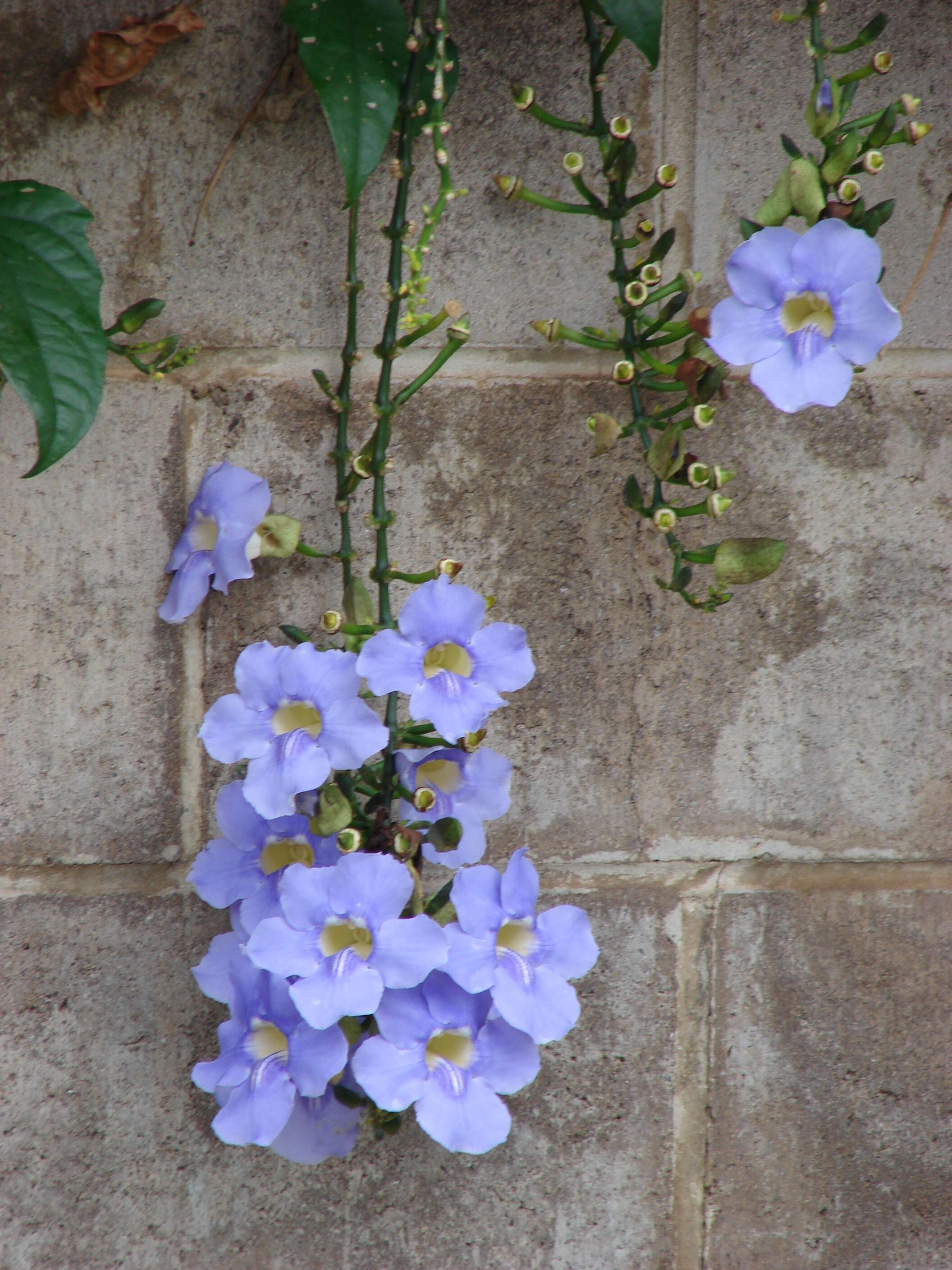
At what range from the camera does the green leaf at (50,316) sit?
681mm

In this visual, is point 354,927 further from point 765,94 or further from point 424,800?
point 765,94

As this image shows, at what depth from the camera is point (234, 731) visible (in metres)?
0.68

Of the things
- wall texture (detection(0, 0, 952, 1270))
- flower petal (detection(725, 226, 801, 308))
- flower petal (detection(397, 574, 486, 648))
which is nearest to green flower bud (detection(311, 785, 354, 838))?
flower petal (detection(397, 574, 486, 648))

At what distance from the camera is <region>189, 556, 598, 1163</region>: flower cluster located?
638 millimetres

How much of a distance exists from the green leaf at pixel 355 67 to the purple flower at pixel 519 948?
A: 494 mm

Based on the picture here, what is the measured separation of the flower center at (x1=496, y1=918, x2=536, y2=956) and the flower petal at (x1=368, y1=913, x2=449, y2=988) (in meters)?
0.08

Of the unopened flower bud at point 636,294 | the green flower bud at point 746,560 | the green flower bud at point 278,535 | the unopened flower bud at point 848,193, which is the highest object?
the unopened flower bud at point 848,193

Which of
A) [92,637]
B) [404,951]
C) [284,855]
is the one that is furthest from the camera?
[92,637]

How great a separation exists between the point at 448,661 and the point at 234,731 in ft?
0.51

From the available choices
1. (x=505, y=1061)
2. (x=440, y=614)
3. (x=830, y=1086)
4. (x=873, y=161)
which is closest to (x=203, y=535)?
(x=440, y=614)

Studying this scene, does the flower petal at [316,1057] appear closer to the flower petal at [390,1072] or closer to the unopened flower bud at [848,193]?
the flower petal at [390,1072]

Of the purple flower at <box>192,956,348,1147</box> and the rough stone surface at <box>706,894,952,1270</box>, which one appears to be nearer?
the purple flower at <box>192,956,348,1147</box>

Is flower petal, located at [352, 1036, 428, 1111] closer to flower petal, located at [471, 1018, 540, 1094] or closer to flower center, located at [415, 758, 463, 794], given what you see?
flower petal, located at [471, 1018, 540, 1094]

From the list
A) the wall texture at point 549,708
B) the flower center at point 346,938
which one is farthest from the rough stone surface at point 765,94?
the flower center at point 346,938
